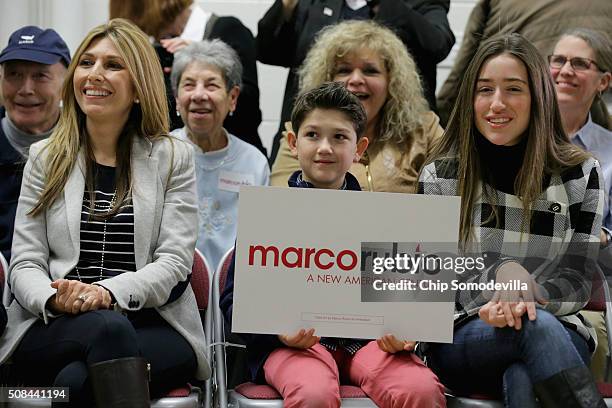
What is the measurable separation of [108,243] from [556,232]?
1361mm

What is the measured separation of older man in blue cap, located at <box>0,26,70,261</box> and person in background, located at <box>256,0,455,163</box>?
910mm

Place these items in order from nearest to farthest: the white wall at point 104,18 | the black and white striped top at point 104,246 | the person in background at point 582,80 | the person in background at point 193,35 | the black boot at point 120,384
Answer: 1. the black boot at point 120,384
2. the black and white striped top at point 104,246
3. the person in background at point 582,80
4. the person in background at point 193,35
5. the white wall at point 104,18

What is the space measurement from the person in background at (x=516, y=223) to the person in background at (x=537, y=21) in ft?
3.50

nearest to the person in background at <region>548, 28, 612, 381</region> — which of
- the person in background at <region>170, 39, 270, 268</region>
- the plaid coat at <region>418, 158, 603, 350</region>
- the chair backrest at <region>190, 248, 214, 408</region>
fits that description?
the plaid coat at <region>418, 158, 603, 350</region>

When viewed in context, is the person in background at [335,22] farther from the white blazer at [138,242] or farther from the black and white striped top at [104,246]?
the black and white striped top at [104,246]

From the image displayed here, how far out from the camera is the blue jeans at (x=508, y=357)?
262cm

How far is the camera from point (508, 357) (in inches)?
107

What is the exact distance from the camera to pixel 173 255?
9.60ft

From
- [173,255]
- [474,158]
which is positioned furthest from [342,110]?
[173,255]

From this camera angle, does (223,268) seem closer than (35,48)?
Yes

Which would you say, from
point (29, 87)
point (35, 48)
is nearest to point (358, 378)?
point (29, 87)

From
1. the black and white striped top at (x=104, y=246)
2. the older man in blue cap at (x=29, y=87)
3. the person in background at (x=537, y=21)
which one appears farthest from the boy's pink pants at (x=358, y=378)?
the person in background at (x=537, y=21)

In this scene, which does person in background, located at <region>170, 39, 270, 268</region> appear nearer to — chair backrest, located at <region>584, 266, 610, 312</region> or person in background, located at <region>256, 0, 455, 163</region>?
person in background, located at <region>256, 0, 455, 163</region>

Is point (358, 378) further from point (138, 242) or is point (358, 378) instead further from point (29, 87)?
point (29, 87)
